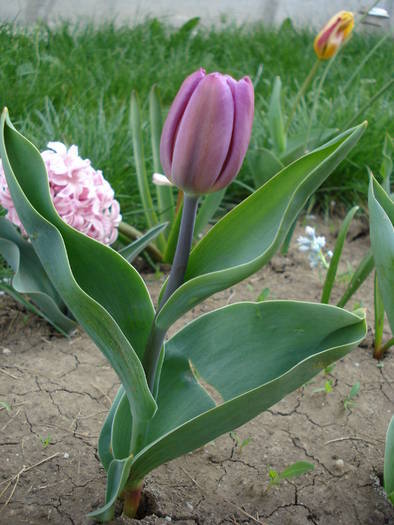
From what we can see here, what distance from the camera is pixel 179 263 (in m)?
0.79

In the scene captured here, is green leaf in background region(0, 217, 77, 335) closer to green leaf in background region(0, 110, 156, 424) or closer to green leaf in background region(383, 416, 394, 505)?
green leaf in background region(0, 110, 156, 424)

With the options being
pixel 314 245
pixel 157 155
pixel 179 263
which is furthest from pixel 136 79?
pixel 179 263

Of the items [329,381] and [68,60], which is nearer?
[329,381]

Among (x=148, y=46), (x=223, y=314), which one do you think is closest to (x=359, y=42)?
(x=148, y=46)

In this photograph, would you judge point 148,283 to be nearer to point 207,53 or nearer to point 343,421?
point 343,421

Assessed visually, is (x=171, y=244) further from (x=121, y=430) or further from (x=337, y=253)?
(x=121, y=430)

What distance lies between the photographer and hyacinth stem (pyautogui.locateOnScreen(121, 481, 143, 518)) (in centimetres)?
99

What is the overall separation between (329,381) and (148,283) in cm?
57

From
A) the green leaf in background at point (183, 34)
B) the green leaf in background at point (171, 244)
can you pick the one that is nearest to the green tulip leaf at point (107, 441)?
the green leaf in background at point (171, 244)

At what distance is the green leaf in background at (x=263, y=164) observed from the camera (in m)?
1.98

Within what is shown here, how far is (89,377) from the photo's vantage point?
140 centimetres

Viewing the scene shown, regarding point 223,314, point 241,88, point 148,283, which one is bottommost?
point 148,283

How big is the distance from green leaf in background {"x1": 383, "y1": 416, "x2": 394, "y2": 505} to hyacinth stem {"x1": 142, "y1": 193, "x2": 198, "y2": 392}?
37 cm

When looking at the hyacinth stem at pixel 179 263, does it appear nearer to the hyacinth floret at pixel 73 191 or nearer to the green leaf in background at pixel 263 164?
the hyacinth floret at pixel 73 191
